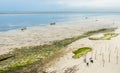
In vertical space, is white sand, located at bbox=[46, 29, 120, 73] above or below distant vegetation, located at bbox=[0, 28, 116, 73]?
above

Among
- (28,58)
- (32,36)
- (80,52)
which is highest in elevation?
(80,52)

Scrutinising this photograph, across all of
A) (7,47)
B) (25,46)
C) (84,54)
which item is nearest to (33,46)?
(25,46)

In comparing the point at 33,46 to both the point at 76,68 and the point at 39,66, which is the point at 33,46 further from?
the point at 76,68

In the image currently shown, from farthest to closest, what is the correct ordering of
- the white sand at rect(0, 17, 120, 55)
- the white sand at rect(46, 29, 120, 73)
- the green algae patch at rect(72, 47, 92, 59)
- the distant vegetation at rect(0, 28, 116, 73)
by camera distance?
the white sand at rect(0, 17, 120, 55)
the green algae patch at rect(72, 47, 92, 59)
the distant vegetation at rect(0, 28, 116, 73)
the white sand at rect(46, 29, 120, 73)

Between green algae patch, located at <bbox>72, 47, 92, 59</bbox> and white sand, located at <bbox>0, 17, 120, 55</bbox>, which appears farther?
white sand, located at <bbox>0, 17, 120, 55</bbox>

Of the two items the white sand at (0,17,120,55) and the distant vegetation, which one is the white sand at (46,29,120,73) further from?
the white sand at (0,17,120,55)

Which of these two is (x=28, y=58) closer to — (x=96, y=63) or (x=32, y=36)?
(x=96, y=63)

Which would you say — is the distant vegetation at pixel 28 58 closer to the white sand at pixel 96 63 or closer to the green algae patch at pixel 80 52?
the green algae patch at pixel 80 52

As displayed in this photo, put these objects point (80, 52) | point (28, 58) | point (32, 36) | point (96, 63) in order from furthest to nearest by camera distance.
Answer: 1. point (32, 36)
2. point (28, 58)
3. point (80, 52)
4. point (96, 63)

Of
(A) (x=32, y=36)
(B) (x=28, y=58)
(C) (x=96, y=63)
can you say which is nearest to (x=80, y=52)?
(C) (x=96, y=63)

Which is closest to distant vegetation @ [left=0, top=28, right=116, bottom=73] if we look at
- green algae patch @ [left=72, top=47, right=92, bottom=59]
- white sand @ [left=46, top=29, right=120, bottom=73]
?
green algae patch @ [left=72, top=47, right=92, bottom=59]

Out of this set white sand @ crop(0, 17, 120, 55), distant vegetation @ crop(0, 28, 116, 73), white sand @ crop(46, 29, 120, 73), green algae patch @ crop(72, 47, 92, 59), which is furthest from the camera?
white sand @ crop(0, 17, 120, 55)

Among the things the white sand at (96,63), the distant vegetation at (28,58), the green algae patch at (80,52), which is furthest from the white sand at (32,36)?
the white sand at (96,63)
